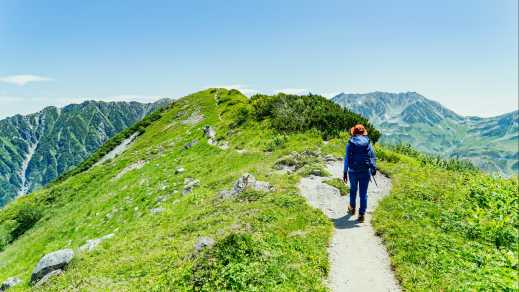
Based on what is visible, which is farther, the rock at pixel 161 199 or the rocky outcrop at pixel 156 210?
the rock at pixel 161 199

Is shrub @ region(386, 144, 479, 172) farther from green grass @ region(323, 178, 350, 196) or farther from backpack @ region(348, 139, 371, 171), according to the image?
backpack @ region(348, 139, 371, 171)

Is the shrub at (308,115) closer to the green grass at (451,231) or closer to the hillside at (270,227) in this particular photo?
the hillside at (270,227)

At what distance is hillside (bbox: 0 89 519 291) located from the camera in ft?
33.9

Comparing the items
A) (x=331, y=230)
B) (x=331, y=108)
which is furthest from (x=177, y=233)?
(x=331, y=108)

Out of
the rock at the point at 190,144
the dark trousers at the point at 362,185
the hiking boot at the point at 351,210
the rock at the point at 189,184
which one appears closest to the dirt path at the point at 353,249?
the hiking boot at the point at 351,210

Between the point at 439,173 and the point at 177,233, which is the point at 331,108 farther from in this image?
the point at 177,233

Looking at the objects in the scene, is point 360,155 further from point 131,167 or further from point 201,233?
point 131,167

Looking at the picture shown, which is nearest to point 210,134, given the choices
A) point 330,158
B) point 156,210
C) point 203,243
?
point 156,210

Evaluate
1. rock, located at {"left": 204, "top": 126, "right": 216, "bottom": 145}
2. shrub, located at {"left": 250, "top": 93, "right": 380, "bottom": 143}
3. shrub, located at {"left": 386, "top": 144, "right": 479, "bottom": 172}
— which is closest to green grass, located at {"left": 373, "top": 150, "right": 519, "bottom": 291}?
shrub, located at {"left": 386, "top": 144, "right": 479, "bottom": 172}

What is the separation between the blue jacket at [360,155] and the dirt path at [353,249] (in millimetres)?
2402

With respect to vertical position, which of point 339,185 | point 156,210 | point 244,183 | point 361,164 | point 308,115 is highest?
point 308,115

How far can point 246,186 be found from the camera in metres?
19.6

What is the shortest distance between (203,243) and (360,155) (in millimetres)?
7639

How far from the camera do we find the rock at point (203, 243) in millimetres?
12484
